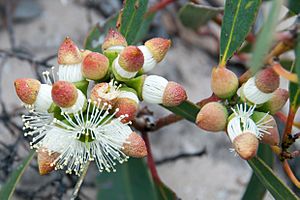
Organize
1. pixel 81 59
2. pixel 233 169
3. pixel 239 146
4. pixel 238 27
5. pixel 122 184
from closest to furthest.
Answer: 1. pixel 239 146
2. pixel 81 59
3. pixel 238 27
4. pixel 122 184
5. pixel 233 169

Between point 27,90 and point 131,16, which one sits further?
point 131,16

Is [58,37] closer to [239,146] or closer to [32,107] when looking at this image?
[32,107]

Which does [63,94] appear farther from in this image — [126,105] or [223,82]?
[223,82]

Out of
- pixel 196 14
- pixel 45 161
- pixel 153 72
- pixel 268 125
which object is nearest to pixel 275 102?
pixel 268 125

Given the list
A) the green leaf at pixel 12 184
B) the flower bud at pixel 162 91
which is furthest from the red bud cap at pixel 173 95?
the green leaf at pixel 12 184

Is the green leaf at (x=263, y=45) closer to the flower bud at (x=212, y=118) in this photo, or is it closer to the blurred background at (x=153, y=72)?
the flower bud at (x=212, y=118)

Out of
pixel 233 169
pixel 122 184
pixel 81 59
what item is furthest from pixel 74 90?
pixel 233 169

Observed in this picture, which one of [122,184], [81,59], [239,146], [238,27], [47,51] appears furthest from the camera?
[47,51]
